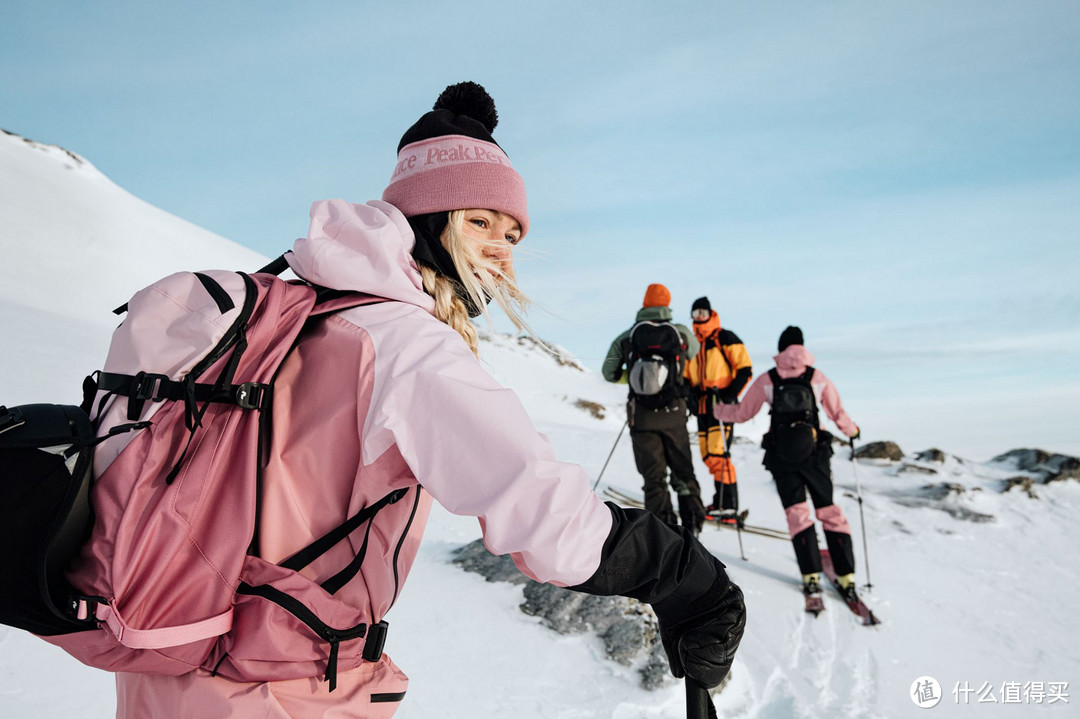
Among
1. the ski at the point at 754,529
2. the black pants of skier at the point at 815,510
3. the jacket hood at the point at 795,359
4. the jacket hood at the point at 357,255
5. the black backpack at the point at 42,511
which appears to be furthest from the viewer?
the ski at the point at 754,529

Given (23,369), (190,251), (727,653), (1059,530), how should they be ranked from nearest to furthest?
(727,653) → (23,369) → (1059,530) → (190,251)

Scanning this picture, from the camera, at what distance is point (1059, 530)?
28.0ft

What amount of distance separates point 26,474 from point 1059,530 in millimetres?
10882

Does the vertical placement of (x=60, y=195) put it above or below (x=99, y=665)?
above

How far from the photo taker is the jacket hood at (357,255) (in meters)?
1.26

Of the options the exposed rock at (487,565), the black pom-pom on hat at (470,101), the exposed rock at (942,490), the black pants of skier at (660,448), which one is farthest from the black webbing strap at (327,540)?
the exposed rock at (942,490)

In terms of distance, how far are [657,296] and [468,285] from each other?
537cm

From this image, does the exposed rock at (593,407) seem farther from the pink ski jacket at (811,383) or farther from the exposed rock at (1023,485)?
the pink ski jacket at (811,383)

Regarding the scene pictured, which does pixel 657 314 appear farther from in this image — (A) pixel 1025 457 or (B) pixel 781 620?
(A) pixel 1025 457

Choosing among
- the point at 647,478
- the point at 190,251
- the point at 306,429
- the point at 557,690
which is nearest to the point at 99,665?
the point at 306,429

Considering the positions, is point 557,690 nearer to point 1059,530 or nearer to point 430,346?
point 430,346

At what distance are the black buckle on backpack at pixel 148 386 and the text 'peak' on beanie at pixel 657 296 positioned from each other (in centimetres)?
588

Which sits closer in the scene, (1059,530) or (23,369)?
(23,369)

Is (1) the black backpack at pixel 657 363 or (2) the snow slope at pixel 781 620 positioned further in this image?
(1) the black backpack at pixel 657 363
